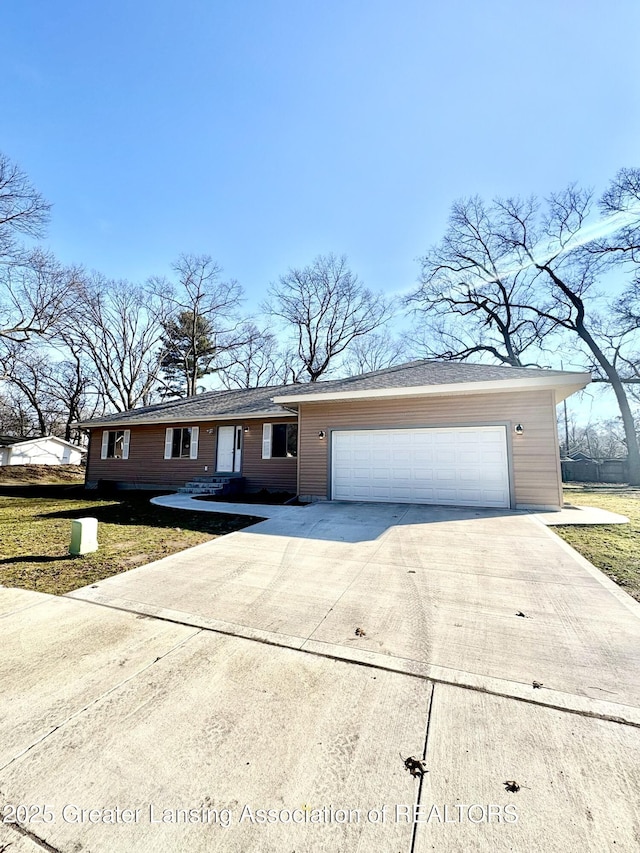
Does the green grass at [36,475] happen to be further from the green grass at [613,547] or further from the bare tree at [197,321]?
the green grass at [613,547]

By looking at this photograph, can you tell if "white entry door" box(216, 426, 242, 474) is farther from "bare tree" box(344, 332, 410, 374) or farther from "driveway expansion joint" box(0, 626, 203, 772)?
"bare tree" box(344, 332, 410, 374)

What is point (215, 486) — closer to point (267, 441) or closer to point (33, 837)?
point (267, 441)

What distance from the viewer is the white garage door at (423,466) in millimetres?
8703

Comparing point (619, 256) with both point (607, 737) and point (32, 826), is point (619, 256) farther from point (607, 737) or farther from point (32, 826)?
point (32, 826)

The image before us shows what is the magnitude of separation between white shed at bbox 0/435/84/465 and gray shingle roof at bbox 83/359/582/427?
11401 millimetres

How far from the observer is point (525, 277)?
877 inches

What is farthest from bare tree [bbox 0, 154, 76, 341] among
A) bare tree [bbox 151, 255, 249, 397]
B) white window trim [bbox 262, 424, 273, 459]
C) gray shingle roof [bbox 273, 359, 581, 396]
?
gray shingle roof [bbox 273, 359, 581, 396]

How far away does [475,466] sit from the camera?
348 inches

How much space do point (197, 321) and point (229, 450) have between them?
588 inches

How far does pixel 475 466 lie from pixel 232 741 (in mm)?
8214

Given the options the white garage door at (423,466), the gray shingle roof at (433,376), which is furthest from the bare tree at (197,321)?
the white garage door at (423,466)

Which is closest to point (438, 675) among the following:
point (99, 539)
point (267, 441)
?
point (99, 539)

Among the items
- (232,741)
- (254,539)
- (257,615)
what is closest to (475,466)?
(254,539)

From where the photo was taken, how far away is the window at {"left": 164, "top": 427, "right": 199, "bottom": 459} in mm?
14047
